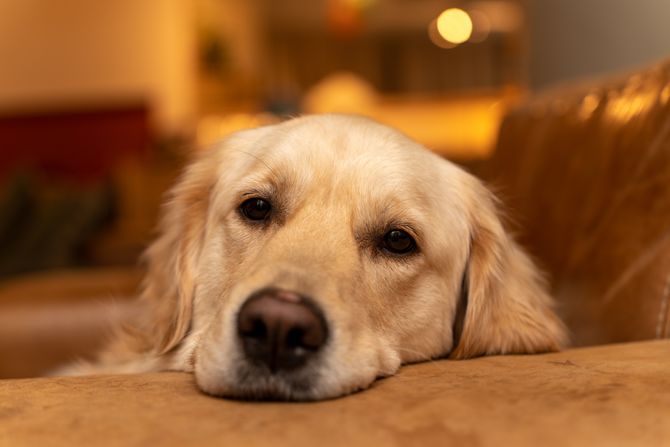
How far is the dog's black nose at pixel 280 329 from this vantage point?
124 cm

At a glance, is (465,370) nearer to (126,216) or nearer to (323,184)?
(323,184)

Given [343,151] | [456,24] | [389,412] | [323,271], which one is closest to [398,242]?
[343,151]

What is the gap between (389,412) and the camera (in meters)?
1.05

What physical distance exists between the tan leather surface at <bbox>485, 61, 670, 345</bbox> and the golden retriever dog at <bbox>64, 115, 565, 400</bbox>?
0.15m

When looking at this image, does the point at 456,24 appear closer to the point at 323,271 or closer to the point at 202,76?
the point at 202,76

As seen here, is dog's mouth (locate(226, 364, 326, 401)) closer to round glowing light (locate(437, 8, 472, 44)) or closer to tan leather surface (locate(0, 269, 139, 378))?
tan leather surface (locate(0, 269, 139, 378))

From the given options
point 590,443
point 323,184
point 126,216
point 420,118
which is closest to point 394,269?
point 323,184

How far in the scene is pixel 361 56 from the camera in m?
19.8

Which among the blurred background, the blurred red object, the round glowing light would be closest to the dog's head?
the blurred background

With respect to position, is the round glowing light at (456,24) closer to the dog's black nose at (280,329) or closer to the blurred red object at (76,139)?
the blurred red object at (76,139)

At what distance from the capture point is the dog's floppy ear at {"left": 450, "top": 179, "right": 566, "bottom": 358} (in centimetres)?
175

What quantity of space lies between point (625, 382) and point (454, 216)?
34.9 inches

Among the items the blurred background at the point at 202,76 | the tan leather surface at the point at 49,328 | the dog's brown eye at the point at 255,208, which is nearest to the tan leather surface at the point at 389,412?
the dog's brown eye at the point at 255,208

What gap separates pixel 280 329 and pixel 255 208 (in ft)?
1.95
